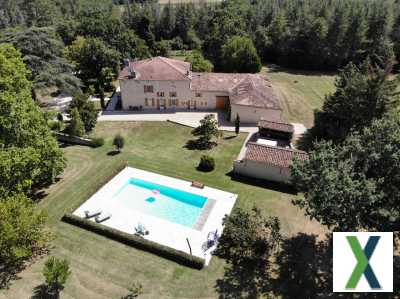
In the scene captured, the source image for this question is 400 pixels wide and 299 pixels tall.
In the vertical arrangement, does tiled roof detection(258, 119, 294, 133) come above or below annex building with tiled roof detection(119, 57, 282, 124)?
below

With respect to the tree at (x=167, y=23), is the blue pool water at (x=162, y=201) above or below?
below

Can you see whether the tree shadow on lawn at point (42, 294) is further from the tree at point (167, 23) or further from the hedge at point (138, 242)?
the tree at point (167, 23)

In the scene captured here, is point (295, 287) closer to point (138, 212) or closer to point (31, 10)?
point (138, 212)

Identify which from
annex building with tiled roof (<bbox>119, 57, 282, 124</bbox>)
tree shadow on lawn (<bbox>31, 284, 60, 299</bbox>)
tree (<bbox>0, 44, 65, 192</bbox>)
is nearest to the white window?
annex building with tiled roof (<bbox>119, 57, 282, 124</bbox>)

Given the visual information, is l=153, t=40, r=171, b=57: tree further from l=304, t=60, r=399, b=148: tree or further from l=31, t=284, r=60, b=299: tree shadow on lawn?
l=31, t=284, r=60, b=299: tree shadow on lawn

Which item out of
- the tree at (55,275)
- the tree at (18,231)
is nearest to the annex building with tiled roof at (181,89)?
the tree at (18,231)

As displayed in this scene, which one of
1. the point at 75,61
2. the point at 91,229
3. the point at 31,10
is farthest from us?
the point at 31,10

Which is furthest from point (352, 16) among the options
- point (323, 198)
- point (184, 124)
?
point (323, 198)
